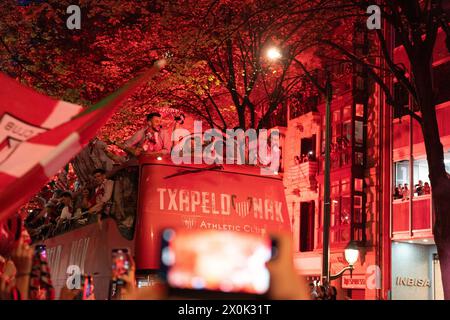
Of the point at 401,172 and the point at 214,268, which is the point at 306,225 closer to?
the point at 401,172

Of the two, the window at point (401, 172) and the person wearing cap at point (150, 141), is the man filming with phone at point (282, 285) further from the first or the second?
the window at point (401, 172)

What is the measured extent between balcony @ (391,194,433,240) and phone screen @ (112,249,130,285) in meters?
23.6

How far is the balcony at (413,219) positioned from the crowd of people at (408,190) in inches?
7.0

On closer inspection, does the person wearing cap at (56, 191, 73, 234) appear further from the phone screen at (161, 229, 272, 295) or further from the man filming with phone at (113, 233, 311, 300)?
the man filming with phone at (113, 233, 311, 300)

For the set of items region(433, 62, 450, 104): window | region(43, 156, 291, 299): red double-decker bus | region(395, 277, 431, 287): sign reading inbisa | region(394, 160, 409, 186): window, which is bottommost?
region(395, 277, 431, 287): sign reading inbisa

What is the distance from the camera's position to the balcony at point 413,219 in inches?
1073

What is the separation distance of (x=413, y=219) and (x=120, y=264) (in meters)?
24.9

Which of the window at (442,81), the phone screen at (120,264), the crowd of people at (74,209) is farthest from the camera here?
the window at (442,81)

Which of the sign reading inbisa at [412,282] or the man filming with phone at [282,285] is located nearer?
the man filming with phone at [282,285]

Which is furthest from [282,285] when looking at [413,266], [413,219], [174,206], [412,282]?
[413,266]

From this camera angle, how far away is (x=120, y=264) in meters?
4.93

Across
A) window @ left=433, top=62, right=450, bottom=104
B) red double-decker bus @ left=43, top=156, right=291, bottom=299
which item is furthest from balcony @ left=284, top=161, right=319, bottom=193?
red double-decker bus @ left=43, top=156, right=291, bottom=299

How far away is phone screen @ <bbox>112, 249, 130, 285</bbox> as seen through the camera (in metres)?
4.91

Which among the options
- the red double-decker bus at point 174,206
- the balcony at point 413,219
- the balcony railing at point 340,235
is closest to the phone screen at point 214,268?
the red double-decker bus at point 174,206
